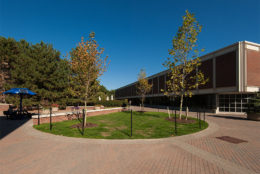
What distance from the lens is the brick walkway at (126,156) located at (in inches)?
168

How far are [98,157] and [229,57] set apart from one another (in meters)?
24.9

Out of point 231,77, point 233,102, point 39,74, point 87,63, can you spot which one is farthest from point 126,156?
point 233,102

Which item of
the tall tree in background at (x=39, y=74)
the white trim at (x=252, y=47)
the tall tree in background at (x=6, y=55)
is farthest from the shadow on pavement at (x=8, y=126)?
the white trim at (x=252, y=47)

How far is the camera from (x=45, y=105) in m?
21.9

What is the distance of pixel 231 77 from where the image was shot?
836 inches

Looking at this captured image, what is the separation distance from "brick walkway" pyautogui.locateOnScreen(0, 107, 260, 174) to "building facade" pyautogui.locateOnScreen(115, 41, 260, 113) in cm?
1618

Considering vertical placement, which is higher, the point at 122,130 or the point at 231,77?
the point at 231,77

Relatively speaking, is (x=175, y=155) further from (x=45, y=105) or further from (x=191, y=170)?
(x=45, y=105)

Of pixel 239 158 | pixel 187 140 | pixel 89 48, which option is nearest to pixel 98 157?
pixel 187 140

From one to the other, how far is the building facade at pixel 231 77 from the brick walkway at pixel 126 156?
16.2 meters

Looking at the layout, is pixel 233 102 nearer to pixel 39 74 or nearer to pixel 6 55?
pixel 39 74

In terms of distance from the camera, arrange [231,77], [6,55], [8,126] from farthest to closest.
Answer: [6,55]
[231,77]
[8,126]

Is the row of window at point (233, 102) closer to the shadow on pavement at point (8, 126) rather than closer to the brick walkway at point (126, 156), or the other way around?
the brick walkway at point (126, 156)

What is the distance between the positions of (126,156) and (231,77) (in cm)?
2314
